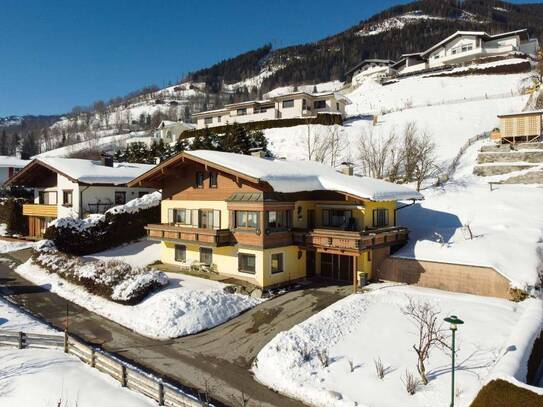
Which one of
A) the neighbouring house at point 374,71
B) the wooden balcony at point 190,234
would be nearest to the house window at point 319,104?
the neighbouring house at point 374,71

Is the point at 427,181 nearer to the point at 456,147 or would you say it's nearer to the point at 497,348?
the point at 456,147

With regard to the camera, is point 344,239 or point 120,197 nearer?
point 344,239

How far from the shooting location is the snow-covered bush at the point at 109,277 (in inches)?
845

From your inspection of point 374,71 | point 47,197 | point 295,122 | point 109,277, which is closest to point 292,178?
point 109,277

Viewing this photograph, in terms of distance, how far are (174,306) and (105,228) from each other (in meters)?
17.0

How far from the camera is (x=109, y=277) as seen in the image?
23.3 meters

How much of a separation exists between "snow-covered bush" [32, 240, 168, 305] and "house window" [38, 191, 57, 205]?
12234mm

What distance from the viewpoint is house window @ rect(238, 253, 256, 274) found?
78.3ft

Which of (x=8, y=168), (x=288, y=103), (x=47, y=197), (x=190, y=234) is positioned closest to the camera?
(x=190, y=234)

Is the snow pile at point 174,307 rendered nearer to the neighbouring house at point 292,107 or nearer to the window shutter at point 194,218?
the window shutter at point 194,218

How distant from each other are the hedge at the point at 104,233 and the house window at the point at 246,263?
14.7 metres

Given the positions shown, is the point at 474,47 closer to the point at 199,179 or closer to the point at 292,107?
the point at 292,107

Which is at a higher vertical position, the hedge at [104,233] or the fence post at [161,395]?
the hedge at [104,233]

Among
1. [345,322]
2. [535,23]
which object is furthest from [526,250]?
[535,23]
